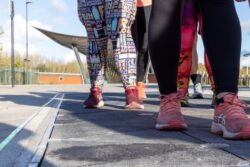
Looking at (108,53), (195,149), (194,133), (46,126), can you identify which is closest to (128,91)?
(108,53)

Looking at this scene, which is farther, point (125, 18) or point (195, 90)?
point (195, 90)

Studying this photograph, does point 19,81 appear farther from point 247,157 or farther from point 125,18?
point 247,157

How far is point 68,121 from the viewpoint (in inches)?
106

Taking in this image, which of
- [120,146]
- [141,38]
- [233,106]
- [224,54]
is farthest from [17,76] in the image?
[120,146]

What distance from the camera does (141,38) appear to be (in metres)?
5.43

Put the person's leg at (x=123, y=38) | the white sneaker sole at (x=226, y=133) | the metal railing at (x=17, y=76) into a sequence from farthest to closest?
1. the metal railing at (x=17, y=76)
2. the person's leg at (x=123, y=38)
3. the white sneaker sole at (x=226, y=133)

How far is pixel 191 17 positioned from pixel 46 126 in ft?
6.52

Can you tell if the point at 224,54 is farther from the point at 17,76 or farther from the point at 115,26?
the point at 17,76

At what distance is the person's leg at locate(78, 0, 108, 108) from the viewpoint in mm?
3900

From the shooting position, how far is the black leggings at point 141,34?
523 centimetres

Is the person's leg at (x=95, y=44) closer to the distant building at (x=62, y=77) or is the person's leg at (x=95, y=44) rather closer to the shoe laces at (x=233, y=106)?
the shoe laces at (x=233, y=106)

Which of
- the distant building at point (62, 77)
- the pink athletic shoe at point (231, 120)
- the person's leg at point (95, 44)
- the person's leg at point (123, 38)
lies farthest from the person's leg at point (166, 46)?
the distant building at point (62, 77)

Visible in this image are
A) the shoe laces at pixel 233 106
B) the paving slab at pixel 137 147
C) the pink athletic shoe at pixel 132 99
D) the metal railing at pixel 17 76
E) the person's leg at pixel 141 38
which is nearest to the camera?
the paving slab at pixel 137 147

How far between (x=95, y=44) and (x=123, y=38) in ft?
1.05
